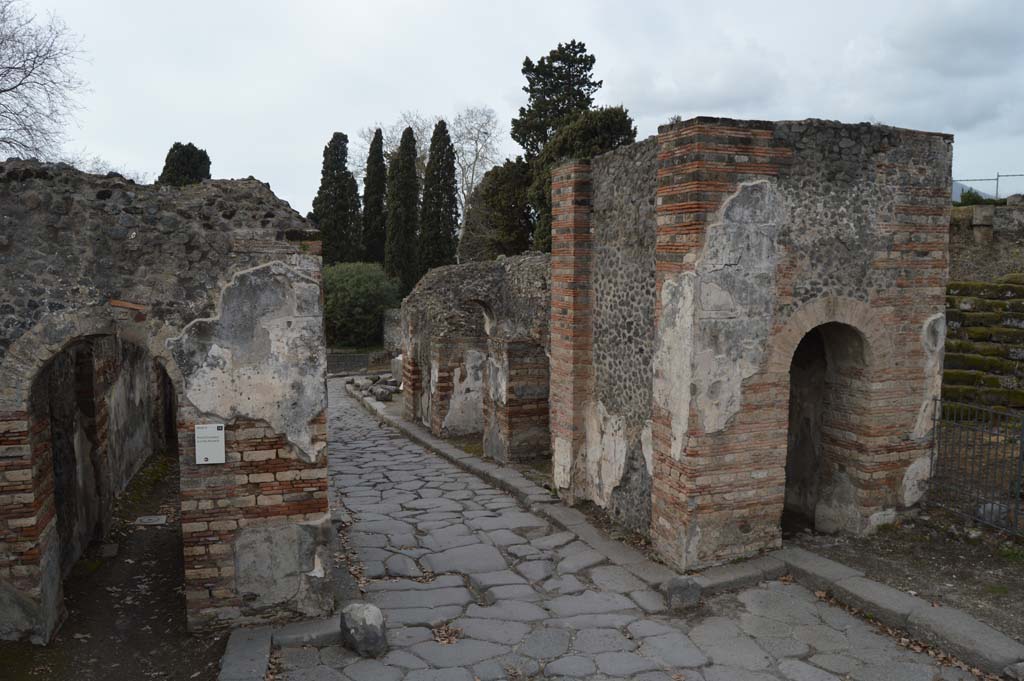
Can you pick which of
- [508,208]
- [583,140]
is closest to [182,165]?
[508,208]

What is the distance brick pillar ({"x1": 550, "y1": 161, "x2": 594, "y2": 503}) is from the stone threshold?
28.5 inches

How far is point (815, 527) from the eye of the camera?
707cm

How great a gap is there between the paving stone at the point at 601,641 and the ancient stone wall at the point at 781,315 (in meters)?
1.02

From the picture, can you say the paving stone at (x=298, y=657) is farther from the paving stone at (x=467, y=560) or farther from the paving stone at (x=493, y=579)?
the paving stone at (x=467, y=560)

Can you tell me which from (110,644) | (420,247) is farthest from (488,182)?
(110,644)

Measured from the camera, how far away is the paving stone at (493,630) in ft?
17.4

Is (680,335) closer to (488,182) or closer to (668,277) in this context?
(668,277)

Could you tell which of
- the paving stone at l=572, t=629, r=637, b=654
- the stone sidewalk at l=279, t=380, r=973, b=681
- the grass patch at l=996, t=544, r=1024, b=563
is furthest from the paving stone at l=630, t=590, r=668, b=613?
the grass patch at l=996, t=544, r=1024, b=563

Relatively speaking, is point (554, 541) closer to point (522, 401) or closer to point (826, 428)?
point (826, 428)

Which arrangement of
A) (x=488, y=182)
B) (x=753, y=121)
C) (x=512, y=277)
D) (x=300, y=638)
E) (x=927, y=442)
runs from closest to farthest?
(x=300, y=638)
(x=753, y=121)
(x=927, y=442)
(x=512, y=277)
(x=488, y=182)

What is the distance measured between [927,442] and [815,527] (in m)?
1.26

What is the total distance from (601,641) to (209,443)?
117 inches

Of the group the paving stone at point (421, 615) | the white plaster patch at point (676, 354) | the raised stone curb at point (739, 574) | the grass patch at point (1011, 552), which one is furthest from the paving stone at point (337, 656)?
the grass patch at point (1011, 552)

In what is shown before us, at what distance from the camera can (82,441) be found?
695 cm
